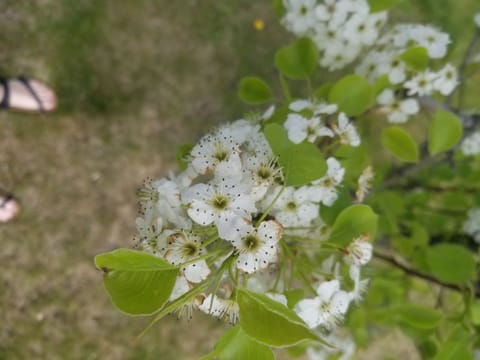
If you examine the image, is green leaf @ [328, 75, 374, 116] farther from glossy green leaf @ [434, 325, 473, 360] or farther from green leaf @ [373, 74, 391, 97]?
glossy green leaf @ [434, 325, 473, 360]

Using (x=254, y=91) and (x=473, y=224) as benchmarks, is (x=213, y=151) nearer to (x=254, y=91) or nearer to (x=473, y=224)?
(x=254, y=91)

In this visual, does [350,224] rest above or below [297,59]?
below

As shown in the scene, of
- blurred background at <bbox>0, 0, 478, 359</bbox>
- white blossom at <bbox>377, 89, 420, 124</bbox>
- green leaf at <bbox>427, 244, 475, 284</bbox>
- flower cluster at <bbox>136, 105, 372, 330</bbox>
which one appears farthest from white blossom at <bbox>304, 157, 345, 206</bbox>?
blurred background at <bbox>0, 0, 478, 359</bbox>

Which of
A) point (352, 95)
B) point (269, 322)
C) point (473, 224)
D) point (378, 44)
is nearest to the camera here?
point (269, 322)

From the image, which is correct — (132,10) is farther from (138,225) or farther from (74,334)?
(138,225)

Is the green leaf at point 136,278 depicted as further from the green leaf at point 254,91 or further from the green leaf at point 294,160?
the green leaf at point 254,91

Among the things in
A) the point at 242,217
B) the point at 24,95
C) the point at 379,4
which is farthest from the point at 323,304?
the point at 24,95
